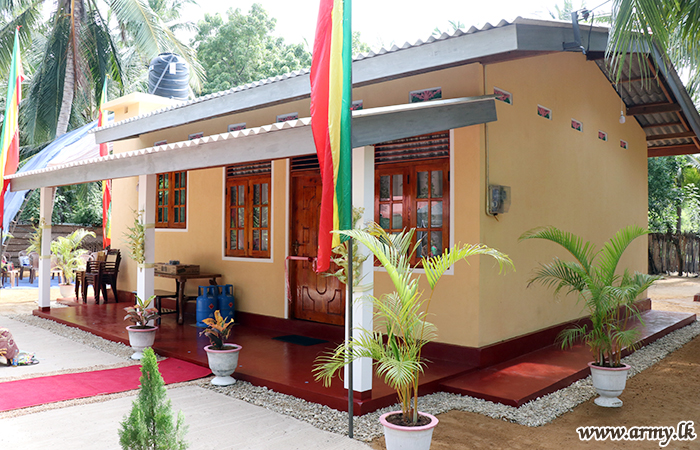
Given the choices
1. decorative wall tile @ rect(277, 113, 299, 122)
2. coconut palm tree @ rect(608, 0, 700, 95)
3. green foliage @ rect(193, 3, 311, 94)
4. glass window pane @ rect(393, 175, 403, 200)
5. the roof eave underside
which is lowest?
glass window pane @ rect(393, 175, 403, 200)

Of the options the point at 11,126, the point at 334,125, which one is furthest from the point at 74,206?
the point at 334,125

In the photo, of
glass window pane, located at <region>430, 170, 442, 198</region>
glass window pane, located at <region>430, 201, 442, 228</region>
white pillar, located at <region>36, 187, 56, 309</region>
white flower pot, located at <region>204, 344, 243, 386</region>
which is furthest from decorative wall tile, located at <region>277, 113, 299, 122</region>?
white pillar, located at <region>36, 187, 56, 309</region>

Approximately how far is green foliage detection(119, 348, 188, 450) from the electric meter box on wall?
12.6 feet

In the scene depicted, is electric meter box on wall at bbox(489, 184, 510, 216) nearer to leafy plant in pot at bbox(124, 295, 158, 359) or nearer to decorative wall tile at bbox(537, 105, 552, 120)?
decorative wall tile at bbox(537, 105, 552, 120)

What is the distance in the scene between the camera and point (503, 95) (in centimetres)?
580

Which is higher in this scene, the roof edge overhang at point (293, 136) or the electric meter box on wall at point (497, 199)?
the roof edge overhang at point (293, 136)

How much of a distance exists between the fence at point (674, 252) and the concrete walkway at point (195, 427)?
17.0m

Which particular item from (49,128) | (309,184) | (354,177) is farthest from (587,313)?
(49,128)

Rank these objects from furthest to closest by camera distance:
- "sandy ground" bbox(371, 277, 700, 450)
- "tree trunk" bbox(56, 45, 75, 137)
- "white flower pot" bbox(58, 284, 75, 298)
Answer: "tree trunk" bbox(56, 45, 75, 137), "white flower pot" bbox(58, 284, 75, 298), "sandy ground" bbox(371, 277, 700, 450)

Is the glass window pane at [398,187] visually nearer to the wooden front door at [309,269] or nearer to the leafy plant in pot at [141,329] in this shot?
the wooden front door at [309,269]

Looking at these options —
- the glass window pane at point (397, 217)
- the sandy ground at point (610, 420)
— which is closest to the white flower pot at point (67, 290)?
the glass window pane at point (397, 217)

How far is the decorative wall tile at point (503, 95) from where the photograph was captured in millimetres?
5668

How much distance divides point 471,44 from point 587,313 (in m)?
4.60

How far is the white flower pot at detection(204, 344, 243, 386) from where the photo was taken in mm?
4992
